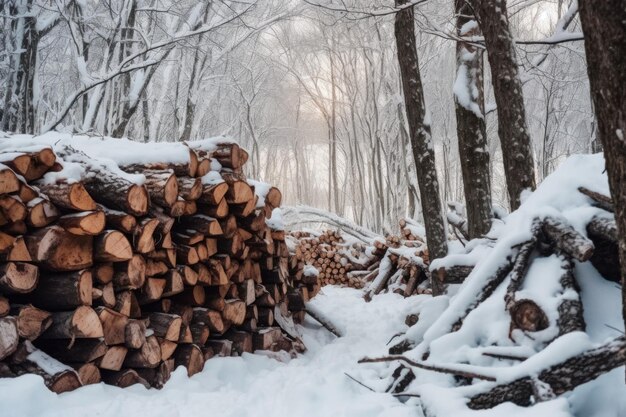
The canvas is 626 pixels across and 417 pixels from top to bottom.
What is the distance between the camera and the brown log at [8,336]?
272cm

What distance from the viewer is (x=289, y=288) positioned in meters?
6.11

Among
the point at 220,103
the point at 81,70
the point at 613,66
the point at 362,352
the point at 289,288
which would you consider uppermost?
the point at 220,103

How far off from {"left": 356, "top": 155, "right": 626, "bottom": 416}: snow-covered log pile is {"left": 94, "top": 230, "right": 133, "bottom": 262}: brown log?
7.01 feet

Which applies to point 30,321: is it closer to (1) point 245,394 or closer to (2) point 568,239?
(1) point 245,394

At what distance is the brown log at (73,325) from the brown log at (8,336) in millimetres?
263

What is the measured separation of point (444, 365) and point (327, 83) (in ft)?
55.7

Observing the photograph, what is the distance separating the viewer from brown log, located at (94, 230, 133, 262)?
3.24m

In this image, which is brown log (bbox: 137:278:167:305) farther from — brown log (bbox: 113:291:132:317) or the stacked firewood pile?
the stacked firewood pile

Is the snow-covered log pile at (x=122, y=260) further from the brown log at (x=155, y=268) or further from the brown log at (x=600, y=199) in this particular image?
the brown log at (x=600, y=199)

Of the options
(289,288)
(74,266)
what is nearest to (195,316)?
(74,266)

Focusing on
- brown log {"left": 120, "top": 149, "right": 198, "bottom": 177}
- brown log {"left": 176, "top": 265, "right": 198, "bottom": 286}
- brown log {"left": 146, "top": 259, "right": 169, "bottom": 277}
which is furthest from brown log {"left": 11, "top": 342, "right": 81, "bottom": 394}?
brown log {"left": 120, "top": 149, "right": 198, "bottom": 177}

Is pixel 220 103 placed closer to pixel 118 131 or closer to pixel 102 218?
pixel 118 131

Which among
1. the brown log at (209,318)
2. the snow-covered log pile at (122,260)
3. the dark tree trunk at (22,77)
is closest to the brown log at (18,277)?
the snow-covered log pile at (122,260)

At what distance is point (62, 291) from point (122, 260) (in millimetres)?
464
